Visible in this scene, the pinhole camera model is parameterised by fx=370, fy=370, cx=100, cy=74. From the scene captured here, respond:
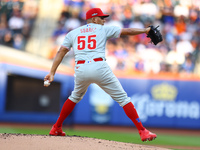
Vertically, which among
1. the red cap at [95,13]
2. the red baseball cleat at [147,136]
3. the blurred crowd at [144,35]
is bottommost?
the red baseball cleat at [147,136]

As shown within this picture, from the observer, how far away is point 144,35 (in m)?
10.4

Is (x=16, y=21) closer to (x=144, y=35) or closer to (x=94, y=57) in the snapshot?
(x=144, y=35)

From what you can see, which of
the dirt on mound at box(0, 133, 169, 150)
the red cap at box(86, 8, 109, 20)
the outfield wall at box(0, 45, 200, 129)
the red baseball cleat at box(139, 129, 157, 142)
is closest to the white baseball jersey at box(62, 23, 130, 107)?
the red cap at box(86, 8, 109, 20)

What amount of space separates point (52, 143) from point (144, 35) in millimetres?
7258

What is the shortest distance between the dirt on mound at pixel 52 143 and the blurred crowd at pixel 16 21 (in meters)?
6.29

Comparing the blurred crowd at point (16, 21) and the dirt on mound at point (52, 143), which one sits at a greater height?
the blurred crowd at point (16, 21)

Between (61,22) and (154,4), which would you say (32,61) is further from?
(154,4)

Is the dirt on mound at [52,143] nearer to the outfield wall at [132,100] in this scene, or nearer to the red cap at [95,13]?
the red cap at [95,13]

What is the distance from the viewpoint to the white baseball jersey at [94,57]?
13.1 feet

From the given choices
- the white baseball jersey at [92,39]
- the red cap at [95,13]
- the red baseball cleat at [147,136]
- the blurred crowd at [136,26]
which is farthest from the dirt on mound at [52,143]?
the blurred crowd at [136,26]

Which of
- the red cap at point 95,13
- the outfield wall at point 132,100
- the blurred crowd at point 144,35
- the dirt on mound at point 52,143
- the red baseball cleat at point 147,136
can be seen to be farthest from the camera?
the blurred crowd at point 144,35

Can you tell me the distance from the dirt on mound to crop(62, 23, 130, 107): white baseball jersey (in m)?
0.56

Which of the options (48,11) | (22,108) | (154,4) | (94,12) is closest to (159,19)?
(154,4)

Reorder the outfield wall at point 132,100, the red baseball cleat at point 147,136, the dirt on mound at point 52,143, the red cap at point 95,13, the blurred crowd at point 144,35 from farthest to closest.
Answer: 1. the blurred crowd at point 144,35
2. the outfield wall at point 132,100
3. the red cap at point 95,13
4. the red baseball cleat at point 147,136
5. the dirt on mound at point 52,143
